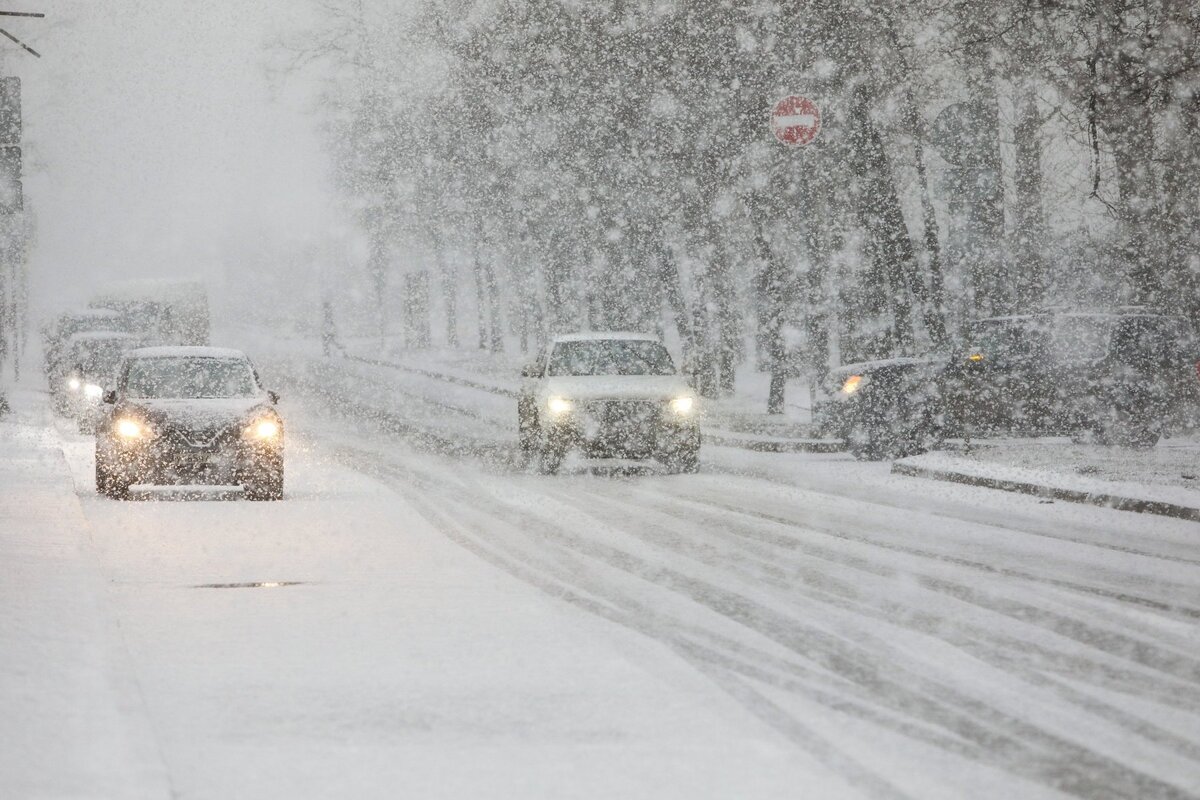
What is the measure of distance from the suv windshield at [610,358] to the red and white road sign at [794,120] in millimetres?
5116

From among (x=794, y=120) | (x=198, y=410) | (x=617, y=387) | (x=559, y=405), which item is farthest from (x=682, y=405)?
(x=794, y=120)

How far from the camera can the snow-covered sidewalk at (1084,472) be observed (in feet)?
54.3

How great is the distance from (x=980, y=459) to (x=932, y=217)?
13.2 metres

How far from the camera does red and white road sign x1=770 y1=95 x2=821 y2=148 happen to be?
26906 mm

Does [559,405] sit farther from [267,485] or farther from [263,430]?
[267,485]

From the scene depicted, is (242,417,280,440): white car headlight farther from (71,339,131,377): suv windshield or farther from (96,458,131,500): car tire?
(71,339,131,377): suv windshield

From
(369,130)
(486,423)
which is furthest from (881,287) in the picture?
(369,130)

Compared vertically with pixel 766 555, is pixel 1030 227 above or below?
above

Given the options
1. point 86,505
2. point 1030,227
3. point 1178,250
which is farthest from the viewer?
point 1030,227

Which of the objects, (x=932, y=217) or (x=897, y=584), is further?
(x=932, y=217)

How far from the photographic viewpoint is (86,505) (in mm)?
17641

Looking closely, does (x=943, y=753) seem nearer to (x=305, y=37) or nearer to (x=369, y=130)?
(x=305, y=37)

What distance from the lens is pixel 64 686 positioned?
7496 mm

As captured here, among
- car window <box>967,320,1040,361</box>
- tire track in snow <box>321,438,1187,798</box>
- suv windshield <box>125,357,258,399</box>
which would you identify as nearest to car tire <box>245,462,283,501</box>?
suv windshield <box>125,357,258,399</box>
